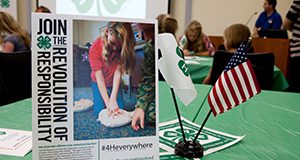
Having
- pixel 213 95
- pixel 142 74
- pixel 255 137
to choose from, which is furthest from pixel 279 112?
pixel 142 74

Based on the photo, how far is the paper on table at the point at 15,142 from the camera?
656 mm

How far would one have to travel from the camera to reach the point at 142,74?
0.56m

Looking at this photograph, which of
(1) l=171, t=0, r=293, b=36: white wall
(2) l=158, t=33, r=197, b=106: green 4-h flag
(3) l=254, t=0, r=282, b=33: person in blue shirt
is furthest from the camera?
(1) l=171, t=0, r=293, b=36: white wall

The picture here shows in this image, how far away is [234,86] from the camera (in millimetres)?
666

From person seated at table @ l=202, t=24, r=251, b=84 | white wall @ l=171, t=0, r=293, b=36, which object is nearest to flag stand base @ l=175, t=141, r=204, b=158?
person seated at table @ l=202, t=24, r=251, b=84

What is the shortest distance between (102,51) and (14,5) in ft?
18.5

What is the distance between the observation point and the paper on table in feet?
2.15

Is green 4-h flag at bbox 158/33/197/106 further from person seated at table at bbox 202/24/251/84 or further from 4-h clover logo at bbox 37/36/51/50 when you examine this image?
person seated at table at bbox 202/24/251/84

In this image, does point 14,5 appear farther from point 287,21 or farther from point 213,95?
point 213,95

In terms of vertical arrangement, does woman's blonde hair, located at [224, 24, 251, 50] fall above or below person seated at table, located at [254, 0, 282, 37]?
below

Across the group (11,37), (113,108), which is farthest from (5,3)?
(113,108)

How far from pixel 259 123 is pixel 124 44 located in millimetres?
566

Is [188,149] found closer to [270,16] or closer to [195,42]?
[195,42]

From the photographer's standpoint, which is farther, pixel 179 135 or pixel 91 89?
pixel 179 135
